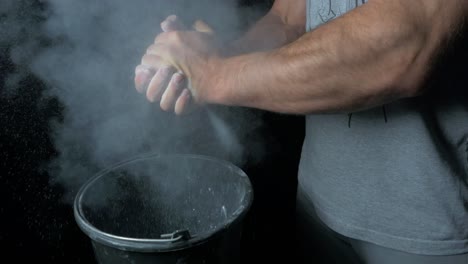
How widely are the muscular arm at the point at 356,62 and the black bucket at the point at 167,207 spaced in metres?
0.34

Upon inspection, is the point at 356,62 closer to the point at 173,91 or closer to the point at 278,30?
the point at 173,91

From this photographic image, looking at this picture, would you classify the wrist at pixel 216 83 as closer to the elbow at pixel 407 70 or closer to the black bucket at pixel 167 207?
the black bucket at pixel 167 207

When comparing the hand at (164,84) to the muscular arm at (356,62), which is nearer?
the muscular arm at (356,62)

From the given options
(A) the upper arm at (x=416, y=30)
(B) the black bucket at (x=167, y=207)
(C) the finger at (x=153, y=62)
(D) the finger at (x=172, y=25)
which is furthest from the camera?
(D) the finger at (x=172, y=25)

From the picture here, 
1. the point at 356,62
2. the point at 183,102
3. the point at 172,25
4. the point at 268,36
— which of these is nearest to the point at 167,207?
the point at 183,102

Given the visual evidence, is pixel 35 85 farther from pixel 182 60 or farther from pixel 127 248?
pixel 127 248

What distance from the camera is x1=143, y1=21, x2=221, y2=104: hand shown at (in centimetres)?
118

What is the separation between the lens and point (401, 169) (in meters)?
1.23

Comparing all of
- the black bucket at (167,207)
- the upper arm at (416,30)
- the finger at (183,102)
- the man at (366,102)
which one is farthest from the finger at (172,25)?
the upper arm at (416,30)

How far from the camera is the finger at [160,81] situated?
1.16m

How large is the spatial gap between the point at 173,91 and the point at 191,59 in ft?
0.35

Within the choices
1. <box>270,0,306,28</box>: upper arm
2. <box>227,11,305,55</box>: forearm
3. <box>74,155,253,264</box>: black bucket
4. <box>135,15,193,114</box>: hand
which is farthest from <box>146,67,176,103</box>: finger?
<box>270,0,306,28</box>: upper arm

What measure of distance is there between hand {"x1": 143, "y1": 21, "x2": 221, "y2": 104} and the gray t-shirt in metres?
0.38

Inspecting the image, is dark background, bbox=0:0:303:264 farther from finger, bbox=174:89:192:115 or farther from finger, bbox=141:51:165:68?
finger, bbox=174:89:192:115
